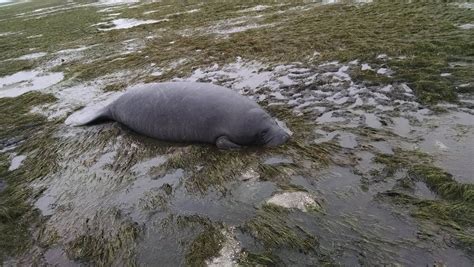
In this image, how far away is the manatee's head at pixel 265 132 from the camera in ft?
15.5

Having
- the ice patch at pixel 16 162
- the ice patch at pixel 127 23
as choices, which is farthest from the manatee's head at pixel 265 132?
the ice patch at pixel 127 23

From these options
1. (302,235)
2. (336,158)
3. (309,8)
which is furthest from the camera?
(309,8)

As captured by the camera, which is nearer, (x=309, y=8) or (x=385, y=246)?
(x=385, y=246)

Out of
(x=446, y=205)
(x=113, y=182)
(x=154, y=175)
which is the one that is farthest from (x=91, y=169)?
(x=446, y=205)

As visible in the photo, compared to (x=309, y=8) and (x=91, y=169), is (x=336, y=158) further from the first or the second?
(x=309, y=8)

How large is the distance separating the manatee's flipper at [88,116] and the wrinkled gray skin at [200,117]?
1.72ft

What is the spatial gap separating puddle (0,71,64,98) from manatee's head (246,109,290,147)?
617 cm

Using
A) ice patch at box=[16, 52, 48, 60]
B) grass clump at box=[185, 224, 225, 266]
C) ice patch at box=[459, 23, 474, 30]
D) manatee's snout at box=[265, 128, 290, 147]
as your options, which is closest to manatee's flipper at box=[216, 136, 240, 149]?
manatee's snout at box=[265, 128, 290, 147]

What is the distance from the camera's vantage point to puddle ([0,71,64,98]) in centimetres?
859

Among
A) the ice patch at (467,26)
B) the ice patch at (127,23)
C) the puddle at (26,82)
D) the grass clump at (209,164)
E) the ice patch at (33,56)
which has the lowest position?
the grass clump at (209,164)

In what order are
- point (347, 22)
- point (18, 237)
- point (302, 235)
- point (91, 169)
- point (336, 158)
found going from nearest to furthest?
1. point (302, 235)
2. point (18, 237)
3. point (336, 158)
4. point (91, 169)
5. point (347, 22)

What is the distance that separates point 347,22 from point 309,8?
11.1 feet

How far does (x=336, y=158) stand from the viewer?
14.2 feet

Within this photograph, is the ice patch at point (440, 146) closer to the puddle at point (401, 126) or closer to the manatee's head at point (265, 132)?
the puddle at point (401, 126)
